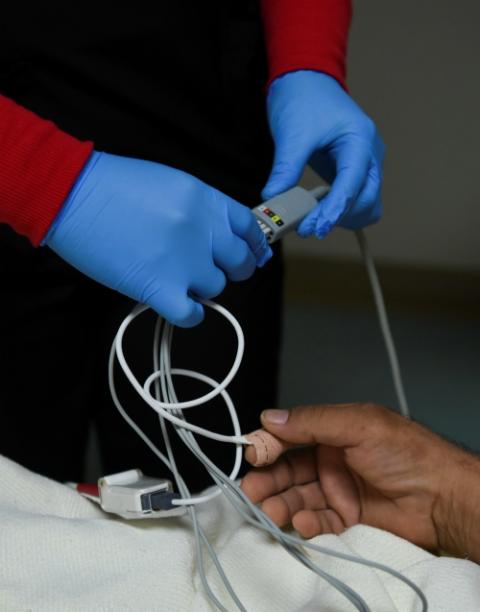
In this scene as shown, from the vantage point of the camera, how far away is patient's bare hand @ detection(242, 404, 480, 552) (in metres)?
0.82

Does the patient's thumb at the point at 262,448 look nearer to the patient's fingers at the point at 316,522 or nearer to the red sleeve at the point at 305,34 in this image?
the patient's fingers at the point at 316,522

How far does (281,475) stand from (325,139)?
1.50 feet

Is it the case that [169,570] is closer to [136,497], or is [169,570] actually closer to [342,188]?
[136,497]

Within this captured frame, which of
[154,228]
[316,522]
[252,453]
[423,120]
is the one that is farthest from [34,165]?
[423,120]

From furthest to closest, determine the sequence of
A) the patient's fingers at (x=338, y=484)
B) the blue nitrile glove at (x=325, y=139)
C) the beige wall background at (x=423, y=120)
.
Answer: the beige wall background at (x=423, y=120) < the blue nitrile glove at (x=325, y=139) < the patient's fingers at (x=338, y=484)

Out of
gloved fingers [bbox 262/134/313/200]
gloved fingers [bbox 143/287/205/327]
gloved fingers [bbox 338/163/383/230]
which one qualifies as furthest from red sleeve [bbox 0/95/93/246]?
gloved fingers [bbox 338/163/383/230]

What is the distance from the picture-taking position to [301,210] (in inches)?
33.9

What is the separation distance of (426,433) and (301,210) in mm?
279

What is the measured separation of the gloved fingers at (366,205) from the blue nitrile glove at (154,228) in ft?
0.87

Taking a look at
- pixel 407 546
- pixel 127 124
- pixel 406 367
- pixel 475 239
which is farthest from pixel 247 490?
pixel 475 239

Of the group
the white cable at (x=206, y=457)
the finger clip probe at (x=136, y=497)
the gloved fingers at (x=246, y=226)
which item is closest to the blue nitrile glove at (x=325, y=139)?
the gloved fingers at (x=246, y=226)

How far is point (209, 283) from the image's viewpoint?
2.66 ft

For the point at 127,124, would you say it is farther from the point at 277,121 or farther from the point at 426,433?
the point at 426,433

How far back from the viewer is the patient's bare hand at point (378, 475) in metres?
0.82
